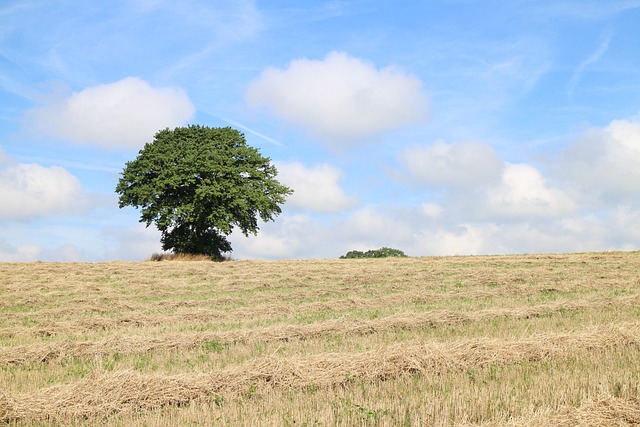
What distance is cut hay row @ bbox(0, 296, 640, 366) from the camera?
11.2 m

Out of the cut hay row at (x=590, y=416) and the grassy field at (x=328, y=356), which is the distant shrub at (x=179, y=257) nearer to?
the grassy field at (x=328, y=356)

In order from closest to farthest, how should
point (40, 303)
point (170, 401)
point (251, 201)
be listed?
1. point (170, 401)
2. point (40, 303)
3. point (251, 201)

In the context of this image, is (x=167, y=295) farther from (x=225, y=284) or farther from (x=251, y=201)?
(x=251, y=201)

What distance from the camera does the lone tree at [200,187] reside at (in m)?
42.3

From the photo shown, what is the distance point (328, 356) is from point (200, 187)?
3432cm

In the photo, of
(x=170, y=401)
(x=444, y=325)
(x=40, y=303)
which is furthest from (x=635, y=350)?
(x=40, y=303)

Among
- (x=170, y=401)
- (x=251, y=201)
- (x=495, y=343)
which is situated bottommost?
(x=170, y=401)

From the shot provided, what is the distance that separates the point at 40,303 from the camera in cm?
1966

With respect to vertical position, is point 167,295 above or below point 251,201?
below

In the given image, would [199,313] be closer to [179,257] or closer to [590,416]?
[590,416]

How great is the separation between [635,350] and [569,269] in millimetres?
18208

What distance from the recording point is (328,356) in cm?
946

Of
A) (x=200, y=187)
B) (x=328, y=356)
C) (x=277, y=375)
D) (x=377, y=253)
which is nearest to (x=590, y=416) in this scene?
(x=328, y=356)

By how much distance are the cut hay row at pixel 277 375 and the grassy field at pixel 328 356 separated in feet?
0.07
